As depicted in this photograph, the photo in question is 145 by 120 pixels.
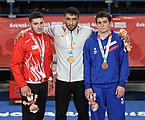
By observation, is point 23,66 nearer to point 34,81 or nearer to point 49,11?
point 34,81

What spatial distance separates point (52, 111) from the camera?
6.12 meters

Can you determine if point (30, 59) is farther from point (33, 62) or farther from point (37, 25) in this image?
point (37, 25)

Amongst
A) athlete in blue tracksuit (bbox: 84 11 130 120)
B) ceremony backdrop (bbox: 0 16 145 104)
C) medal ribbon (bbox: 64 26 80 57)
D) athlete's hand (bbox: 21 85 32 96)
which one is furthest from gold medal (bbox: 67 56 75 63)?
ceremony backdrop (bbox: 0 16 145 104)

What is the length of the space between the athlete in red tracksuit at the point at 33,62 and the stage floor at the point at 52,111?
1.54m

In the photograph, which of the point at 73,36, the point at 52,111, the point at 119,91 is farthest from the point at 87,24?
the point at 119,91

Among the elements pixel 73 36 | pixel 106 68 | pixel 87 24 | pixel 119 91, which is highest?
pixel 87 24

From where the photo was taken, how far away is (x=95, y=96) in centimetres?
410

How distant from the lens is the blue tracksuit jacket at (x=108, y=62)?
160 inches

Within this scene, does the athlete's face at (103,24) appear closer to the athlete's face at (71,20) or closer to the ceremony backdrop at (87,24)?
the athlete's face at (71,20)

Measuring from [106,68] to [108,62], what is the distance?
0.23 feet

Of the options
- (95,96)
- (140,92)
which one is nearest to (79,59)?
(95,96)

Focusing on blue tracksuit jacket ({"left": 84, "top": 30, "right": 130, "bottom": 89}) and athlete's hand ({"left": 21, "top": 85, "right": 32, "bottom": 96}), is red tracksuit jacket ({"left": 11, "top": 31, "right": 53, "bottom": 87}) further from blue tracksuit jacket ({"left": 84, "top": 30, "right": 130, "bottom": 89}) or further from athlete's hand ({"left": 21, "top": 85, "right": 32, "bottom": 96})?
blue tracksuit jacket ({"left": 84, "top": 30, "right": 130, "bottom": 89})

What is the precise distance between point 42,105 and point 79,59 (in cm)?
68

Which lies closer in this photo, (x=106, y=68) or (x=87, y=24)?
(x=106, y=68)
